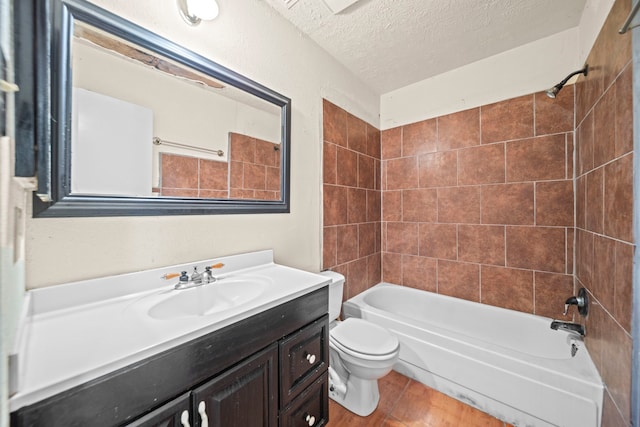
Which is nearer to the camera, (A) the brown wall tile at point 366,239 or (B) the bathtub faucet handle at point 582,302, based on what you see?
(B) the bathtub faucet handle at point 582,302

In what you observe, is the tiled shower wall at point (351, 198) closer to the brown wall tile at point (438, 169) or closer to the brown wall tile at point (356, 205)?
the brown wall tile at point (356, 205)

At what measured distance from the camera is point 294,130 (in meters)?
1.59

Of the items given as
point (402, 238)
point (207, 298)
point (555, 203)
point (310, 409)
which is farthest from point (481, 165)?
point (207, 298)

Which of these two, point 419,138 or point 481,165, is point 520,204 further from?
point 419,138

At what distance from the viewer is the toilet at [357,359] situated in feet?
4.40

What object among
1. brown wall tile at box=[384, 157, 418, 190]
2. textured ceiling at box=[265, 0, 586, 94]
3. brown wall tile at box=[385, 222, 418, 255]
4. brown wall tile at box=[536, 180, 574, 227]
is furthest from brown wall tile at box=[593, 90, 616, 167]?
brown wall tile at box=[385, 222, 418, 255]

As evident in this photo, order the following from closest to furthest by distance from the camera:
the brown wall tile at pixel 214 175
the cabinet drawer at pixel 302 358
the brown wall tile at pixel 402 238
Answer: the cabinet drawer at pixel 302 358 < the brown wall tile at pixel 214 175 < the brown wall tile at pixel 402 238

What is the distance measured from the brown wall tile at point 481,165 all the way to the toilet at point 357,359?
4.58 ft

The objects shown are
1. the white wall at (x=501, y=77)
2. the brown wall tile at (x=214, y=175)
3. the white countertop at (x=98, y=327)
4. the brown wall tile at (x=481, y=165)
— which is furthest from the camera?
the brown wall tile at (x=481, y=165)

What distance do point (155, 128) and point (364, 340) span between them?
1551 mm

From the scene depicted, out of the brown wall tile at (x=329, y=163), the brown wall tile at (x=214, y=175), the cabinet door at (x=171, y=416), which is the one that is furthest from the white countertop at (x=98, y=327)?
the brown wall tile at (x=329, y=163)

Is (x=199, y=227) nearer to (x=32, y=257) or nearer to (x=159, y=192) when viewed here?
(x=159, y=192)

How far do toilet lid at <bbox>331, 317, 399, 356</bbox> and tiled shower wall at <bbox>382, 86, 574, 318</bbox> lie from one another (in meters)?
0.96

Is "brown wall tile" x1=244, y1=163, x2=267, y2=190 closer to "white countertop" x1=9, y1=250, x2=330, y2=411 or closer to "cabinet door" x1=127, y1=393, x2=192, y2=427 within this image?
"white countertop" x1=9, y1=250, x2=330, y2=411
